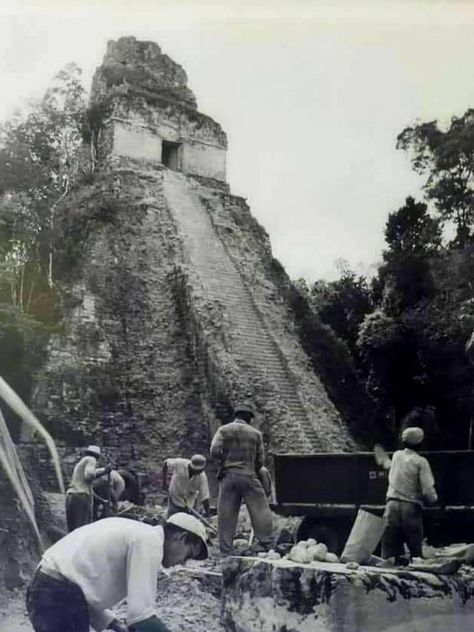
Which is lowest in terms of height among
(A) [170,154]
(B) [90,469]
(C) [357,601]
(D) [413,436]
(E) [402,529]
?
(C) [357,601]

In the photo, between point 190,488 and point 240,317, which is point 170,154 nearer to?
point 240,317

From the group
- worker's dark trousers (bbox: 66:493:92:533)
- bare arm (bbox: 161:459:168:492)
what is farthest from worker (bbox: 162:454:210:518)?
worker's dark trousers (bbox: 66:493:92:533)

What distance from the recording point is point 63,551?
9.32 ft

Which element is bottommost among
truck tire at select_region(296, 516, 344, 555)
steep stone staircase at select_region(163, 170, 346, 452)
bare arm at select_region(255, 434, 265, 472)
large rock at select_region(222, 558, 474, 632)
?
large rock at select_region(222, 558, 474, 632)

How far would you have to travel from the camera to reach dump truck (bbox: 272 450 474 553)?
4.30 metres

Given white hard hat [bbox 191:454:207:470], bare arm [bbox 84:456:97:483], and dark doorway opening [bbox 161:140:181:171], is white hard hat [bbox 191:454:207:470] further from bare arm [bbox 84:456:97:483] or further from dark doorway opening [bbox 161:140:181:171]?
dark doorway opening [bbox 161:140:181:171]

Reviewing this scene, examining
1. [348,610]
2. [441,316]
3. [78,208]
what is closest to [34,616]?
[348,610]

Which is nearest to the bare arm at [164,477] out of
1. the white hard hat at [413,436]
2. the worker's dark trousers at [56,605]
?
the white hard hat at [413,436]

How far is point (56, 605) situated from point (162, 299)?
4.70 m

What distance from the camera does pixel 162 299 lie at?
7410mm

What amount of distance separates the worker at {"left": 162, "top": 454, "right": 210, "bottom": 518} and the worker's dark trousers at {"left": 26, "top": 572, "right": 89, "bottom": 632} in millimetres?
1915

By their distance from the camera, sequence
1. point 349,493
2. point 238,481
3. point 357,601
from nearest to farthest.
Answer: point 357,601 → point 238,481 → point 349,493

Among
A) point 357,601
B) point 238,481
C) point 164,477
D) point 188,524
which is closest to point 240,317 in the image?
point 164,477

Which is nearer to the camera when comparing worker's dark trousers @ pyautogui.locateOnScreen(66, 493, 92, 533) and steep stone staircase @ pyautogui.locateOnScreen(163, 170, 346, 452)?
worker's dark trousers @ pyautogui.locateOnScreen(66, 493, 92, 533)
